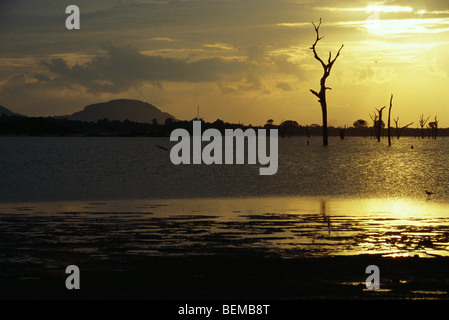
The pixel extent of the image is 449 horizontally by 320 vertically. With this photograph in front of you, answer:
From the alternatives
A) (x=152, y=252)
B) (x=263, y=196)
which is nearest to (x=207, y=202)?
(x=263, y=196)

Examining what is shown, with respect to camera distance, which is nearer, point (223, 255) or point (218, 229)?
point (223, 255)

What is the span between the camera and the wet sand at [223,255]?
12.8m

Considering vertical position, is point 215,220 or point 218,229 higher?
point 215,220

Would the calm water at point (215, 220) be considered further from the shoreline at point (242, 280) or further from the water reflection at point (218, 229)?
the shoreline at point (242, 280)

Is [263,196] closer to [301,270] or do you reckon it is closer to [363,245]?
[363,245]

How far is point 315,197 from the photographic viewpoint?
38375 mm

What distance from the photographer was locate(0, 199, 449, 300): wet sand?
41.9 feet

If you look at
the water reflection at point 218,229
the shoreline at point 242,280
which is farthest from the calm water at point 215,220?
the shoreline at point 242,280

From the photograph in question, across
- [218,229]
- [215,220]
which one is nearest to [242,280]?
[218,229]

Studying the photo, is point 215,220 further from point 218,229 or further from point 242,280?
point 242,280

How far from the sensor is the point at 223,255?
16578 mm

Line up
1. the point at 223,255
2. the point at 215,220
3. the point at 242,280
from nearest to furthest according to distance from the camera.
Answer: the point at 242,280 → the point at 223,255 → the point at 215,220

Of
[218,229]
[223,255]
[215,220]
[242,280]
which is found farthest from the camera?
[215,220]

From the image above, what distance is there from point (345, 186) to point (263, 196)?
12.1m
